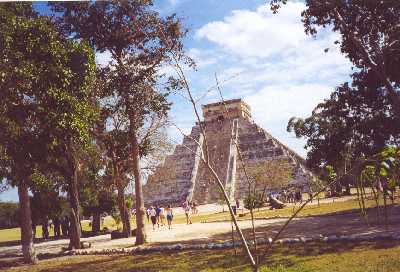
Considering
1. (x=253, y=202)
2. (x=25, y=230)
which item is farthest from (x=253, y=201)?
(x=25, y=230)

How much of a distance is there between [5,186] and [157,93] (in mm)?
9632

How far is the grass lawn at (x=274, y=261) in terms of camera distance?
32.6ft

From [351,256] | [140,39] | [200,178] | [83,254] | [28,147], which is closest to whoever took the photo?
[351,256]

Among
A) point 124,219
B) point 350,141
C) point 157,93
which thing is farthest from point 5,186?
point 350,141

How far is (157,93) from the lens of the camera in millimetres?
19062

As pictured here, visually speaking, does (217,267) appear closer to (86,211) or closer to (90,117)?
(90,117)

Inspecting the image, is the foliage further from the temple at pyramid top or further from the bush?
the temple at pyramid top

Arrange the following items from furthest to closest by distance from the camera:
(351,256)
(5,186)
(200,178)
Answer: (200,178) → (5,186) → (351,256)

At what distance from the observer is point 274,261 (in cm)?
1127

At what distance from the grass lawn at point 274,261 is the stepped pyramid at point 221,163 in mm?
40393

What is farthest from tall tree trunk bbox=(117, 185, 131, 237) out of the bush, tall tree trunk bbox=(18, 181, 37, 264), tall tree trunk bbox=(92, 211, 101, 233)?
the bush

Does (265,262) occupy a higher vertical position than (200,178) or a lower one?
lower

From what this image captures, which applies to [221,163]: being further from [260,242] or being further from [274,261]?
[274,261]

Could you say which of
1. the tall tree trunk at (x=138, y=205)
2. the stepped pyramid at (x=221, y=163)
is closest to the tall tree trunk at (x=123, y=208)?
the tall tree trunk at (x=138, y=205)
